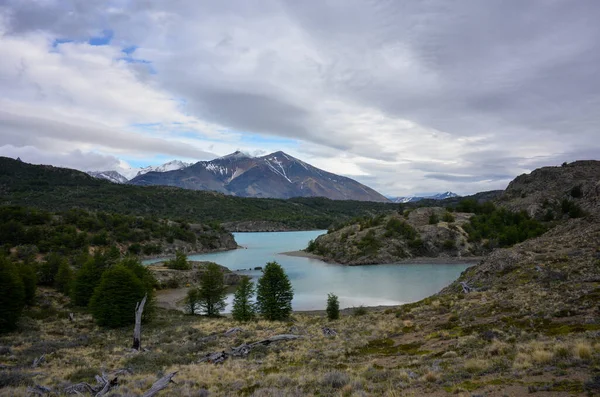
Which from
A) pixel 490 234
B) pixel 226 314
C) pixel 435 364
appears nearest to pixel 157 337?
pixel 226 314

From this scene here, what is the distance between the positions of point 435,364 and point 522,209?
4431 inches

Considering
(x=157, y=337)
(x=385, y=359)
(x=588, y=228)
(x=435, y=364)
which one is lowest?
(x=157, y=337)

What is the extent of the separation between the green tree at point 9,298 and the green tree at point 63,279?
64.1 ft

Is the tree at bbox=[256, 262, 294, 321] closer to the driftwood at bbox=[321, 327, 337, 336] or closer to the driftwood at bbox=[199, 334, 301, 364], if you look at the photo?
the driftwood at bbox=[321, 327, 337, 336]

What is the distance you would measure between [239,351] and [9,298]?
21.0 m

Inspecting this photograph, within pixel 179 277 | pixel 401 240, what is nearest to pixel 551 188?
pixel 401 240

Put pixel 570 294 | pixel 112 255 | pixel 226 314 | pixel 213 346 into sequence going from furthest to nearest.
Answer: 1. pixel 112 255
2. pixel 226 314
3. pixel 213 346
4. pixel 570 294

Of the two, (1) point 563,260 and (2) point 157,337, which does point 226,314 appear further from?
(1) point 563,260

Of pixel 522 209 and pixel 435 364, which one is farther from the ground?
pixel 522 209

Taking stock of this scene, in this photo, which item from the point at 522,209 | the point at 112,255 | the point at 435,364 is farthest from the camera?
the point at 522,209

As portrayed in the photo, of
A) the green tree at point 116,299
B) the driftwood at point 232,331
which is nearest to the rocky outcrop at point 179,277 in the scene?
the green tree at point 116,299

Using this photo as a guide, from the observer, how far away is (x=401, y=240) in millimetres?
102188

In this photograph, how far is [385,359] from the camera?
614 inches

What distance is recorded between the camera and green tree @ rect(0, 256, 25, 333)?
92.8ft
